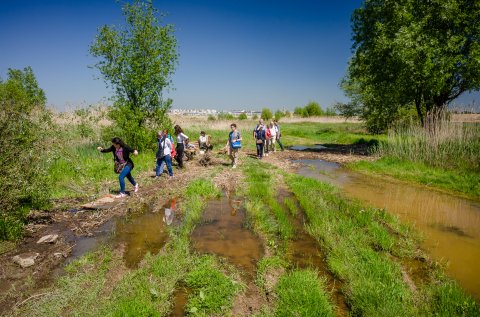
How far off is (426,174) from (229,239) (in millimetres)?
11173

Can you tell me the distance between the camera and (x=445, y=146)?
48.6ft

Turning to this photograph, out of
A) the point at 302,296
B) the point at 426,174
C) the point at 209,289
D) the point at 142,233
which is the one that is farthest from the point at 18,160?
the point at 426,174

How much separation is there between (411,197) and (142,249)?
9.60 metres

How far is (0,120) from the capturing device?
6.95 m

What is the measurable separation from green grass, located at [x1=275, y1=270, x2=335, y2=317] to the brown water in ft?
8.71

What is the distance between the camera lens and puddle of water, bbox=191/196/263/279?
6.06m

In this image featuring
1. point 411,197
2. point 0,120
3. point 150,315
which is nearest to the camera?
point 150,315

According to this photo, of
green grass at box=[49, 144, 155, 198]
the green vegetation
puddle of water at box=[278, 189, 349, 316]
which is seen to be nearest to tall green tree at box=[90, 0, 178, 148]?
green grass at box=[49, 144, 155, 198]

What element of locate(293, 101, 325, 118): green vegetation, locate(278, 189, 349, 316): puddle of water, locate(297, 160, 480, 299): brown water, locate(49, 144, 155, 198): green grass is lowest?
locate(297, 160, 480, 299): brown water

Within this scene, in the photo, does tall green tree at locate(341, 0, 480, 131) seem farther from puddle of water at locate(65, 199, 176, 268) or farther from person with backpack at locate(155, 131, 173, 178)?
puddle of water at locate(65, 199, 176, 268)

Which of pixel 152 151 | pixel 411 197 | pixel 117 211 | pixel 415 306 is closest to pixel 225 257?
pixel 415 306

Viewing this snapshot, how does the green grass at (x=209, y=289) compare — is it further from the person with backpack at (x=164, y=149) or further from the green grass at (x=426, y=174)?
the green grass at (x=426, y=174)

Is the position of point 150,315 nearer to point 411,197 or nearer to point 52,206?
point 52,206

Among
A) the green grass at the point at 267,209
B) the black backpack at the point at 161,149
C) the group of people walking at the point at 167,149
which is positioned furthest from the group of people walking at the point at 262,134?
the black backpack at the point at 161,149
